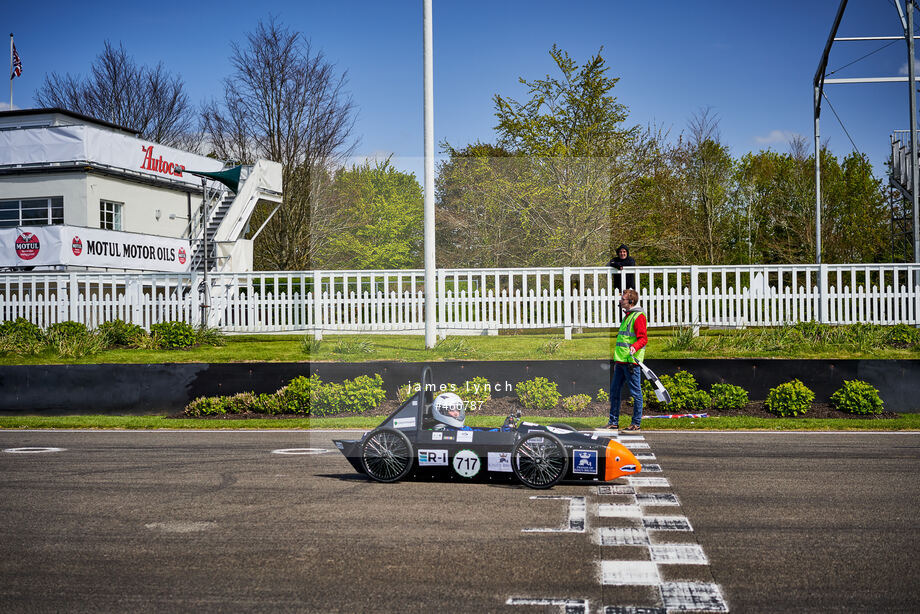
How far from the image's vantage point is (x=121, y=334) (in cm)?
2095

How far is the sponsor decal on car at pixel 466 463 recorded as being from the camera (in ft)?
28.7

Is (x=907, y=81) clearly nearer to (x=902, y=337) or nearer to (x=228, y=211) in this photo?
(x=902, y=337)

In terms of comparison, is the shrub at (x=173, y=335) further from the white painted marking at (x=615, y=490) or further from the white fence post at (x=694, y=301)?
the white painted marking at (x=615, y=490)

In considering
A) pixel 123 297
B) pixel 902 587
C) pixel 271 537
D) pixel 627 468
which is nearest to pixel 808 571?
pixel 902 587

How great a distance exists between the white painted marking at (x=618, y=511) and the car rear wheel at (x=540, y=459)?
2.42 feet

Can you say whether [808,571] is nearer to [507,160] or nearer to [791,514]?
[791,514]

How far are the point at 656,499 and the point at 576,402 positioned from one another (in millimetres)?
6856

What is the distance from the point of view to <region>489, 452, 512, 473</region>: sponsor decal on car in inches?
341

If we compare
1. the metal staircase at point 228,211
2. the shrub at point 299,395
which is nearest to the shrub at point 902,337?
the shrub at point 299,395

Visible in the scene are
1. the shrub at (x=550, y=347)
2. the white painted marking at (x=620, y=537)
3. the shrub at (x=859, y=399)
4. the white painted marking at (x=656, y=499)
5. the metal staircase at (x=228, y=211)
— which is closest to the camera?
the white painted marking at (x=620, y=537)

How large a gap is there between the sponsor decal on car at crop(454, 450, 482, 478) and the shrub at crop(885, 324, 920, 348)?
1320cm

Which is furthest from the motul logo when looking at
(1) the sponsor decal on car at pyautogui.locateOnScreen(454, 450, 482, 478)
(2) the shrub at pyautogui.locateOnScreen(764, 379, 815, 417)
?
(1) the sponsor decal on car at pyautogui.locateOnScreen(454, 450, 482, 478)

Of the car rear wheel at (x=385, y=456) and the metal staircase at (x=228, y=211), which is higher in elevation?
the metal staircase at (x=228, y=211)

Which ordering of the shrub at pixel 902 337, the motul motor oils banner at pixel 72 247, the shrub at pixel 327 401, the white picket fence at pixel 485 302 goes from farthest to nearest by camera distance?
the motul motor oils banner at pixel 72 247
the white picket fence at pixel 485 302
the shrub at pixel 902 337
the shrub at pixel 327 401
